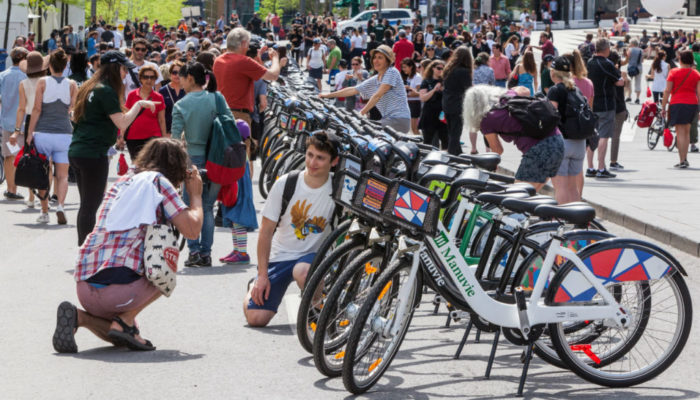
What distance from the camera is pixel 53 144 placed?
12.0m

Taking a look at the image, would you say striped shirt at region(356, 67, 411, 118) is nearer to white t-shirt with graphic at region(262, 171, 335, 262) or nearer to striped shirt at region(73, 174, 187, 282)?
white t-shirt with graphic at region(262, 171, 335, 262)

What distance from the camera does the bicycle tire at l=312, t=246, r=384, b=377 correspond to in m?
5.66

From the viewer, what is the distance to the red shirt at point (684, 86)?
56.2ft

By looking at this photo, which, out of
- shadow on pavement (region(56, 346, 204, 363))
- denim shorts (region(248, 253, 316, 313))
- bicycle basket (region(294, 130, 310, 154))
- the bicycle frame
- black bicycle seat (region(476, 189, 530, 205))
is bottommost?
shadow on pavement (region(56, 346, 204, 363))

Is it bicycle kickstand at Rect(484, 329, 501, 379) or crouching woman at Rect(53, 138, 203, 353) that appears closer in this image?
bicycle kickstand at Rect(484, 329, 501, 379)

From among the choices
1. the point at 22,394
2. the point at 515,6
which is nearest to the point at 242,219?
the point at 22,394

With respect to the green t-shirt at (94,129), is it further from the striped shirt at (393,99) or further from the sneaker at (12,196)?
the sneaker at (12,196)

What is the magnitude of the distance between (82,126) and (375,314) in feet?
15.4

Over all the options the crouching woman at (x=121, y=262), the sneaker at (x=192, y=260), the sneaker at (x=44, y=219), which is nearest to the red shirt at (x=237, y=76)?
the sneaker at (x=44, y=219)

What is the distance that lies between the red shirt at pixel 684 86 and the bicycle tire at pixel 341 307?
12.3 meters

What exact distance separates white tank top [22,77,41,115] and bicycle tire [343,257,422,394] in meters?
8.13

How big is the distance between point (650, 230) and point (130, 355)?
651 cm

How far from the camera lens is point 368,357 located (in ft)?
18.7

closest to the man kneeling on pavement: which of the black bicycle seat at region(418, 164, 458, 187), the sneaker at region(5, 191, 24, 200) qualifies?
the black bicycle seat at region(418, 164, 458, 187)
